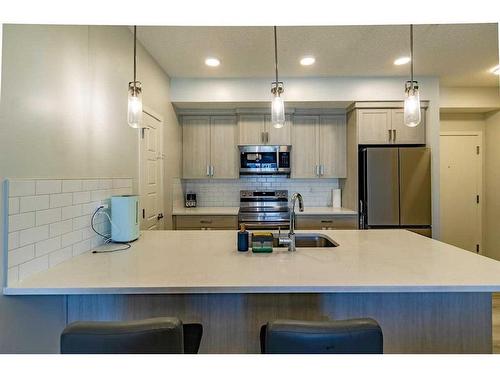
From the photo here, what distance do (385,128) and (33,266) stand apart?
363 centimetres

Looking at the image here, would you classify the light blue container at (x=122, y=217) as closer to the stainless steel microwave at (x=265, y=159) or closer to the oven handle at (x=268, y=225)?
the oven handle at (x=268, y=225)

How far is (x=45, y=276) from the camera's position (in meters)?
1.30

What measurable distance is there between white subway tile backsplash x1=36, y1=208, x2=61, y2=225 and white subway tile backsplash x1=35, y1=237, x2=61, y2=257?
0.30ft

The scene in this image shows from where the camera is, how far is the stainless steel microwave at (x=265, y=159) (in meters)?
Result: 3.99

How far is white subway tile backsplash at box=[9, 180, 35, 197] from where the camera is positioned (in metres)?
1.19

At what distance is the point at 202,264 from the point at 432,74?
139 inches

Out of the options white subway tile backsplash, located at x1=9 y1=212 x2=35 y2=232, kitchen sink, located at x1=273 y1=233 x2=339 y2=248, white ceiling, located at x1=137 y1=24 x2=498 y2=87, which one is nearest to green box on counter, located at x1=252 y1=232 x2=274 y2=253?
kitchen sink, located at x1=273 y1=233 x2=339 y2=248

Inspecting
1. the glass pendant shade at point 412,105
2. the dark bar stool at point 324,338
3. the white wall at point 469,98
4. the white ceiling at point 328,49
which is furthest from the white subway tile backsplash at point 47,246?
the white wall at point 469,98

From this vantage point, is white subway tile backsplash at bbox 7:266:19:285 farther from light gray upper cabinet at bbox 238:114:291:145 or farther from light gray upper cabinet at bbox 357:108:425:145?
light gray upper cabinet at bbox 357:108:425:145

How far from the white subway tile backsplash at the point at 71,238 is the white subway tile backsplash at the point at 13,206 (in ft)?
1.17

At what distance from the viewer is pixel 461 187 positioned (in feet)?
14.5

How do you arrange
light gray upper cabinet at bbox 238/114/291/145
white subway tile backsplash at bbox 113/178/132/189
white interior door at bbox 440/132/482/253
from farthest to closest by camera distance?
white interior door at bbox 440/132/482/253 < light gray upper cabinet at bbox 238/114/291/145 < white subway tile backsplash at bbox 113/178/132/189
